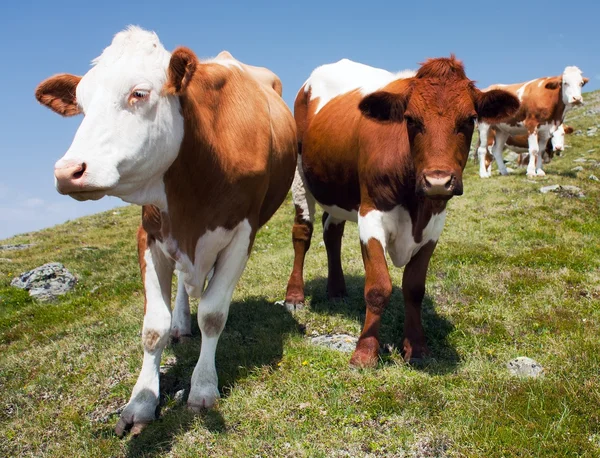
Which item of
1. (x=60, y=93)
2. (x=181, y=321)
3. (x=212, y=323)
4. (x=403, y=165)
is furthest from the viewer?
(x=181, y=321)

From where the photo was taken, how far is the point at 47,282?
11.0 meters

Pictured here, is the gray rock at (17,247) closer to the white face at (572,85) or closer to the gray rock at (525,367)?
the gray rock at (525,367)

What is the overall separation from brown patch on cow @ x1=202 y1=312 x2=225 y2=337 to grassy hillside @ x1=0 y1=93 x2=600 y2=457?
0.53 meters

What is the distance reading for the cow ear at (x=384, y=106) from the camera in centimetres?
528

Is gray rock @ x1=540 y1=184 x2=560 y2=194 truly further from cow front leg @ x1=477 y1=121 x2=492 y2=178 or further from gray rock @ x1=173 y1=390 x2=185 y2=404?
gray rock @ x1=173 y1=390 x2=185 y2=404

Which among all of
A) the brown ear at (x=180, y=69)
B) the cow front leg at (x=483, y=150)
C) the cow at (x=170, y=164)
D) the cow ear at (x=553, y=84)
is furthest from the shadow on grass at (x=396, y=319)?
the cow ear at (x=553, y=84)

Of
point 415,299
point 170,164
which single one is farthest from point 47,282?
point 415,299

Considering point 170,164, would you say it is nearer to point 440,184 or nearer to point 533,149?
point 440,184

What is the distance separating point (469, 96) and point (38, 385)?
5133 millimetres

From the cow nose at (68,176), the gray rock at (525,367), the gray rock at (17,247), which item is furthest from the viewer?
the gray rock at (17,247)

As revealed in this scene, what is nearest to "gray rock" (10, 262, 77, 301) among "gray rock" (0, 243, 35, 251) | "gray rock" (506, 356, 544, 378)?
"gray rock" (0, 243, 35, 251)

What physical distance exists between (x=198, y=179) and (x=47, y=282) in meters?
7.83

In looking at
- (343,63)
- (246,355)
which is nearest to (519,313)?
(246,355)

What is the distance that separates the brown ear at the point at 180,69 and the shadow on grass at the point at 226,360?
104 inches
